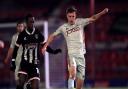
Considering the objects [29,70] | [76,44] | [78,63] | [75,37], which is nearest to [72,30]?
[75,37]

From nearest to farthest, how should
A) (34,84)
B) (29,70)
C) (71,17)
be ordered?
(71,17)
(34,84)
(29,70)

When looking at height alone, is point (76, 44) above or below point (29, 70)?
above

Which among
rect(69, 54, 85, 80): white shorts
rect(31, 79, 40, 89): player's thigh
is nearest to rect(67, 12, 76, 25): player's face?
rect(69, 54, 85, 80): white shorts

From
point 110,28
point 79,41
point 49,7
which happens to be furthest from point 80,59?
point 49,7

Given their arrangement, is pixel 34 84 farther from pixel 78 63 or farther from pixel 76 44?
pixel 76 44

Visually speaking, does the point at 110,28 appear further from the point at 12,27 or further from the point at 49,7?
the point at 12,27

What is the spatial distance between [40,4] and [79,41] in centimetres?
1438

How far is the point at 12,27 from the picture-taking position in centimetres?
1680

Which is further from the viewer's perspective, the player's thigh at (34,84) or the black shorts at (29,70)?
the black shorts at (29,70)

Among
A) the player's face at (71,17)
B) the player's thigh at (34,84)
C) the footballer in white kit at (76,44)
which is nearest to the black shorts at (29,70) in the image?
the player's thigh at (34,84)

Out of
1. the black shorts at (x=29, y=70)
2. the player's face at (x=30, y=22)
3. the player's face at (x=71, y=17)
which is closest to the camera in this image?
the player's face at (x=71, y=17)

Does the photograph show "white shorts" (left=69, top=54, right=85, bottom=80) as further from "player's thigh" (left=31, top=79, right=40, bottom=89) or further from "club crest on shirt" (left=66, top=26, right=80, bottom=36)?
"player's thigh" (left=31, top=79, right=40, bottom=89)

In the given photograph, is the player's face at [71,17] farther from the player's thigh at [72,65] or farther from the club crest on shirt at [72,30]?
the player's thigh at [72,65]

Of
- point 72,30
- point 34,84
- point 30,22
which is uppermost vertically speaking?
point 30,22
